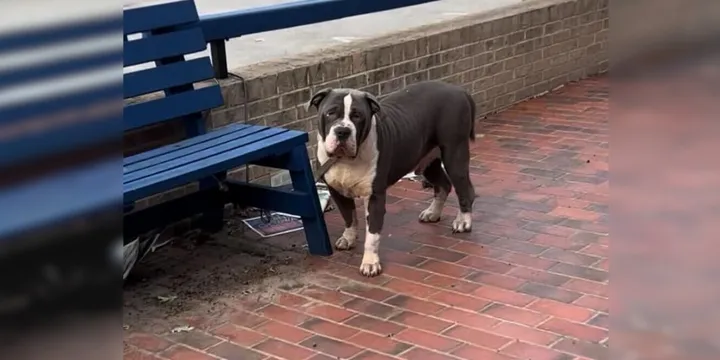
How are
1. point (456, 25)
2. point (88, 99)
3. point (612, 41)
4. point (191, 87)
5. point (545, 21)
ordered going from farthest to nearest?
point (545, 21) < point (456, 25) < point (191, 87) < point (612, 41) < point (88, 99)

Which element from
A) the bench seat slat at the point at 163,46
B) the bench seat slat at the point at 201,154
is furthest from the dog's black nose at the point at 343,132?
the bench seat slat at the point at 163,46

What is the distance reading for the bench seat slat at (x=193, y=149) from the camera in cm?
396

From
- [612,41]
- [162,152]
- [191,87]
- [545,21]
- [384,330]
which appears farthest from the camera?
[545,21]

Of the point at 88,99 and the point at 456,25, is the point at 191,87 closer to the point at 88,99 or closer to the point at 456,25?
the point at 456,25

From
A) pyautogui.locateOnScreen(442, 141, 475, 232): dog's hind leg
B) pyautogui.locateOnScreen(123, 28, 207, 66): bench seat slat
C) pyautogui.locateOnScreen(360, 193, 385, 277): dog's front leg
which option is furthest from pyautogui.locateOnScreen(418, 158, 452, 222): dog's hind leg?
pyautogui.locateOnScreen(123, 28, 207, 66): bench seat slat

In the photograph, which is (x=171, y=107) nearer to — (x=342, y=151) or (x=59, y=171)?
(x=342, y=151)

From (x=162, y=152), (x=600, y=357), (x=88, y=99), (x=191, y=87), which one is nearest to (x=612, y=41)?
(x=88, y=99)

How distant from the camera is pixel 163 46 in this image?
441 centimetres

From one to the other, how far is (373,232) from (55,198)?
11.2 feet

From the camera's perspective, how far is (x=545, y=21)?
7.35 metres

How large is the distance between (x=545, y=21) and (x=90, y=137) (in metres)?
6.89

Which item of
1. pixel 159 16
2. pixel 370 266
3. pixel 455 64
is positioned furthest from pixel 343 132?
pixel 455 64

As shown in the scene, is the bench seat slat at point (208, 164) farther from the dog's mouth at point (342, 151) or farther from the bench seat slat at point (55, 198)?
the bench seat slat at point (55, 198)

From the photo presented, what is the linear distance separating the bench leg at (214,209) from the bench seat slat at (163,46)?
0.66 metres
